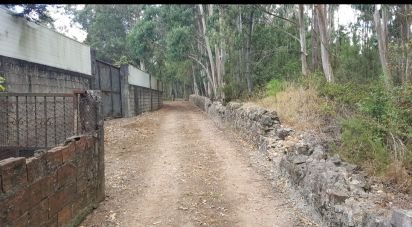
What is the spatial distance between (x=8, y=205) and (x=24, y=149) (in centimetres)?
396

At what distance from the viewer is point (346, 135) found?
280 inches

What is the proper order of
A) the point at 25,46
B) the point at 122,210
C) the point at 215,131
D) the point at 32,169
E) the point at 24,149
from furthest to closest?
the point at 215,131 → the point at 25,46 → the point at 24,149 → the point at 122,210 → the point at 32,169

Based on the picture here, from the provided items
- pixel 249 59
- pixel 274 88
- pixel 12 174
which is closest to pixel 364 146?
pixel 12 174

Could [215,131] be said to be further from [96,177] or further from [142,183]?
[96,177]

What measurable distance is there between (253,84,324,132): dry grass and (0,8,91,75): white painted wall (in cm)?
662

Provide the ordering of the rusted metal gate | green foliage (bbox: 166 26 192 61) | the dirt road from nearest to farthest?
1. the dirt road
2. the rusted metal gate
3. green foliage (bbox: 166 26 192 61)

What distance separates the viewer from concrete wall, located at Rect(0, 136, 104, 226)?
3416mm

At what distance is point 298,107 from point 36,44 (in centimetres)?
714

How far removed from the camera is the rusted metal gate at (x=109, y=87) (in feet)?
58.1

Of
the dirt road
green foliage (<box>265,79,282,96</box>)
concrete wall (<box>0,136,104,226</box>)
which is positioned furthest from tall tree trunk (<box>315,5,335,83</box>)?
concrete wall (<box>0,136,104,226</box>)

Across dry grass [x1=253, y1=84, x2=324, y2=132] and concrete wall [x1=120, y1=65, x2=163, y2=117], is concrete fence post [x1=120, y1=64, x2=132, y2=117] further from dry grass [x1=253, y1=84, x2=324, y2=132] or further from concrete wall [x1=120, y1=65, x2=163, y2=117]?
dry grass [x1=253, y1=84, x2=324, y2=132]

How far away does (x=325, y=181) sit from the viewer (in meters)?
5.14

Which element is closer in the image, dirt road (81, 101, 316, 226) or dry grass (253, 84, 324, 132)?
dirt road (81, 101, 316, 226)

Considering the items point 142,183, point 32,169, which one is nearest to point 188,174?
point 142,183
